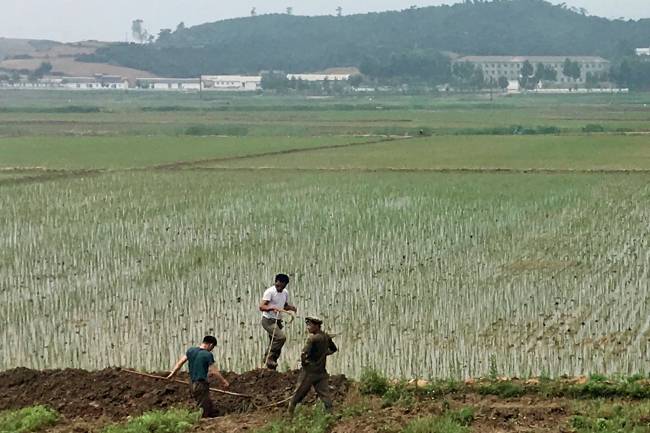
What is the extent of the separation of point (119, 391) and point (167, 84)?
13634 centimetres

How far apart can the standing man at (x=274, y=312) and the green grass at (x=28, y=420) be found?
2.21m

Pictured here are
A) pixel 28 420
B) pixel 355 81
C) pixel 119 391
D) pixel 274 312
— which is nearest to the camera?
pixel 28 420

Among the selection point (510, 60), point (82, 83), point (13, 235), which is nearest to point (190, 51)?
point (82, 83)

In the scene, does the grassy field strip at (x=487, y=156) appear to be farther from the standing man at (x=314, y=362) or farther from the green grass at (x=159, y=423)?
the green grass at (x=159, y=423)

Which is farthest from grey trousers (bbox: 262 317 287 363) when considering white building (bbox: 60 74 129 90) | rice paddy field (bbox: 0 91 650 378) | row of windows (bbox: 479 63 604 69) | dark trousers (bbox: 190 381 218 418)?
row of windows (bbox: 479 63 604 69)

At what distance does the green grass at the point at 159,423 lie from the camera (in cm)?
811

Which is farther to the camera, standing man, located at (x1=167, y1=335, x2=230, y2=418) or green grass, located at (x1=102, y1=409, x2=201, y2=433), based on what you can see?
standing man, located at (x1=167, y1=335, x2=230, y2=418)

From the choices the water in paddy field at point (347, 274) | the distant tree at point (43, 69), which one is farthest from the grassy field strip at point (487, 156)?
the distant tree at point (43, 69)

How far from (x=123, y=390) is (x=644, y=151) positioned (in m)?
28.4

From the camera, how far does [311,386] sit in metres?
8.34

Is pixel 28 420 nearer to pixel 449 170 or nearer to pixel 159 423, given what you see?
pixel 159 423

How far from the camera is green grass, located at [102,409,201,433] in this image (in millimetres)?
8109

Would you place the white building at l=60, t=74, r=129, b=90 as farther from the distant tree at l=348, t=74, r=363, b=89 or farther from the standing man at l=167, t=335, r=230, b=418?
the standing man at l=167, t=335, r=230, b=418

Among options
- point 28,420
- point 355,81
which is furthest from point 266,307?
point 355,81
